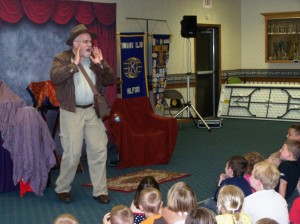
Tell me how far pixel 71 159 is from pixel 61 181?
Result: 312 millimetres

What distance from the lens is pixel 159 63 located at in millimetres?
9695

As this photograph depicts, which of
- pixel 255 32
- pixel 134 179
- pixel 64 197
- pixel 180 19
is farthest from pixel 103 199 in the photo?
pixel 255 32

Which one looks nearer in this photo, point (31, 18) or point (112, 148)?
point (31, 18)

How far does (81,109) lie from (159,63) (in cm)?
457

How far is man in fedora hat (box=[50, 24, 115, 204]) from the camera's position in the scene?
5195 millimetres

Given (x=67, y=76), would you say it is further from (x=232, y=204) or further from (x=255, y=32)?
(x=255, y=32)

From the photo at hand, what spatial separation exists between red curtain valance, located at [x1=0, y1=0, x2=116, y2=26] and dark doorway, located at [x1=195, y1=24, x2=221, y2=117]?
3.96 m

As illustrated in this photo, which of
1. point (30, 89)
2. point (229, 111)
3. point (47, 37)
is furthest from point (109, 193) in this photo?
point (229, 111)

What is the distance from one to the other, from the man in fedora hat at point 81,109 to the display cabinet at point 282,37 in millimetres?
7221

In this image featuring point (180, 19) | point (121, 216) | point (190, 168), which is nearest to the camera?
point (121, 216)

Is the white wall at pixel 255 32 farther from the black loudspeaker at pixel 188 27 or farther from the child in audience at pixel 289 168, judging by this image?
the child in audience at pixel 289 168

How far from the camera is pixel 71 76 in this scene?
201 inches

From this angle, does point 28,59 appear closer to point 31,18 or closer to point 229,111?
point 31,18

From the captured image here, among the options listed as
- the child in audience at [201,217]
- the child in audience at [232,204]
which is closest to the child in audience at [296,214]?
the child in audience at [232,204]
